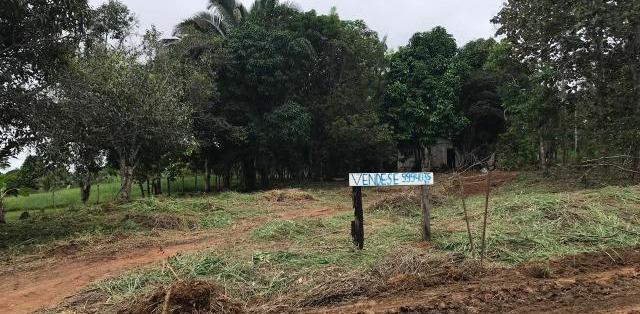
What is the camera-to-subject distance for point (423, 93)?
99.6ft

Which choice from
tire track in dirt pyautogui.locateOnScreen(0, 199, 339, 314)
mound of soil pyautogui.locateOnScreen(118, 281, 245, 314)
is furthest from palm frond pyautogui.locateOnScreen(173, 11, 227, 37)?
mound of soil pyautogui.locateOnScreen(118, 281, 245, 314)

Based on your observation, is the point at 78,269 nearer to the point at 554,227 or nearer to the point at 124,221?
the point at 124,221

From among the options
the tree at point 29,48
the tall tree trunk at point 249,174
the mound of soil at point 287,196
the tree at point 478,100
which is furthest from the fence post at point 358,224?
the tree at point 478,100

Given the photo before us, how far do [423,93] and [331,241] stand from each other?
23.7m

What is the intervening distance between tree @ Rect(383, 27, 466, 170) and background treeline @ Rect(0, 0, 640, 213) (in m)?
0.08

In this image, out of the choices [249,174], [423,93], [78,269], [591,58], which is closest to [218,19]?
[249,174]

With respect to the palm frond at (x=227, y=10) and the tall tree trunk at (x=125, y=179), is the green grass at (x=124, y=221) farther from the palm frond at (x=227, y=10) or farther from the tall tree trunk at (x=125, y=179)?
the palm frond at (x=227, y=10)

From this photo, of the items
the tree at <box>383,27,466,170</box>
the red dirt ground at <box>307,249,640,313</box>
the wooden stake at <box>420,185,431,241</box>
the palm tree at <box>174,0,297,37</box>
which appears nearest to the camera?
the red dirt ground at <box>307,249,640,313</box>

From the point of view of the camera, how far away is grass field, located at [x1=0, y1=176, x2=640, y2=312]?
5609mm

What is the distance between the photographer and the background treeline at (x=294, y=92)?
10.8 meters

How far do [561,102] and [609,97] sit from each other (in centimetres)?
214

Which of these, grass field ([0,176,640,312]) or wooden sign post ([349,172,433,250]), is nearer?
grass field ([0,176,640,312])

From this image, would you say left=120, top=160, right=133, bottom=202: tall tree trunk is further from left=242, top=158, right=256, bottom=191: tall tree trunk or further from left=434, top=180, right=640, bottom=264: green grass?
left=434, top=180, right=640, bottom=264: green grass

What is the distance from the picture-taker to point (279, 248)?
7496 mm
